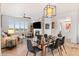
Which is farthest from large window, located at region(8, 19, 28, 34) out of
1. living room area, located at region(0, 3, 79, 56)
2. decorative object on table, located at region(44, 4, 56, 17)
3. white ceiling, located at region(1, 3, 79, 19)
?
decorative object on table, located at region(44, 4, 56, 17)

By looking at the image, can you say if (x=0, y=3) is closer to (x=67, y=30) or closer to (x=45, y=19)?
(x=45, y=19)

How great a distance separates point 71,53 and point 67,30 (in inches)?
14.5

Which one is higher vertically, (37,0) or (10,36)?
(37,0)

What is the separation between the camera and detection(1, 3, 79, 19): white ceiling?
1.78 metres

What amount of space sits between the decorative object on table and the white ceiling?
47 millimetres

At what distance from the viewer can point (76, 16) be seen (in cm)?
175

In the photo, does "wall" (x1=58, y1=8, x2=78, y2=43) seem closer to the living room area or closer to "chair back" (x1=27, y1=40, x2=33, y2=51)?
the living room area

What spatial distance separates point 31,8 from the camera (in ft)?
5.89

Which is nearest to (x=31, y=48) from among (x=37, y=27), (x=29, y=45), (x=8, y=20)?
(x=29, y=45)

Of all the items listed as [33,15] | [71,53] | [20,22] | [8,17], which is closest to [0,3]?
[8,17]

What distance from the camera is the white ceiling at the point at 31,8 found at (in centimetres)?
178

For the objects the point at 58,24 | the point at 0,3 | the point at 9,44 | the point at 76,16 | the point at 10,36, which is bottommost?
the point at 9,44

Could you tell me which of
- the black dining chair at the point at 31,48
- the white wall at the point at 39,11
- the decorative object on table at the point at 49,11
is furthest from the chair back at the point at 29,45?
the decorative object on table at the point at 49,11

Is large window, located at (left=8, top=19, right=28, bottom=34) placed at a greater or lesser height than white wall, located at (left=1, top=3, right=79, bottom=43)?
lesser
